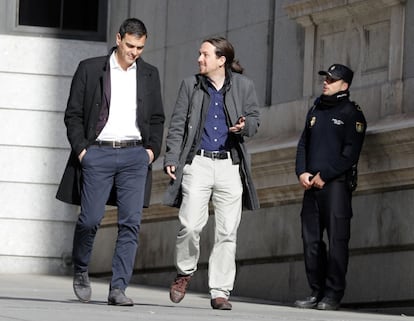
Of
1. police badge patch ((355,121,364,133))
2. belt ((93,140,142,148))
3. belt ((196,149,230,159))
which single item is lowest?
belt ((196,149,230,159))

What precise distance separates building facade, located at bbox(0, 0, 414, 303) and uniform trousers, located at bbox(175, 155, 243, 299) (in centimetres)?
172

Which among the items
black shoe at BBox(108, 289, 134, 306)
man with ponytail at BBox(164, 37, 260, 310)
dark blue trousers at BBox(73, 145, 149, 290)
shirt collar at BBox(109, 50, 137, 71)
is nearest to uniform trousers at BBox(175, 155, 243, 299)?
man with ponytail at BBox(164, 37, 260, 310)

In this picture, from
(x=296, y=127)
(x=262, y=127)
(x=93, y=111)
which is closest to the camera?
(x=93, y=111)

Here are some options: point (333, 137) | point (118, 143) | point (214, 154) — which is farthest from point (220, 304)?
point (333, 137)

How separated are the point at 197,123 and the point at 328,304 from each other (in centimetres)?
213

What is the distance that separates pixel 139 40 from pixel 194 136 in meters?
1.01

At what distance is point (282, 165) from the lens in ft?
49.1

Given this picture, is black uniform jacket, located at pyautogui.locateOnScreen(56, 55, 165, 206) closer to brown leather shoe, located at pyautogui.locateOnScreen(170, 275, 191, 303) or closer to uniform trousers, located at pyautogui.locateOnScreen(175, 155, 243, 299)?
uniform trousers, located at pyautogui.locateOnScreen(175, 155, 243, 299)

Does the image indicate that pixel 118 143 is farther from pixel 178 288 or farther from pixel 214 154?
pixel 178 288

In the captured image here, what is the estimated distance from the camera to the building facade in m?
13.7

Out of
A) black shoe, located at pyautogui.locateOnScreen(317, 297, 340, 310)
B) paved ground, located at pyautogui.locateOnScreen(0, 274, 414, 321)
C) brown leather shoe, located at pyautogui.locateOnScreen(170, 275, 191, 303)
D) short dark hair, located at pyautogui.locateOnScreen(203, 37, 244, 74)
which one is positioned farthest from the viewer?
black shoe, located at pyautogui.locateOnScreen(317, 297, 340, 310)

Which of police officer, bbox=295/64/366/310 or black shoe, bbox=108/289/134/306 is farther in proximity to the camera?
police officer, bbox=295/64/366/310

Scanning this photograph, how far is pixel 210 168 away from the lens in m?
12.2

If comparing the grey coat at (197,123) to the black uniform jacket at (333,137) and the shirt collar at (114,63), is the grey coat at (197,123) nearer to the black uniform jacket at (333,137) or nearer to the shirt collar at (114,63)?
the shirt collar at (114,63)
